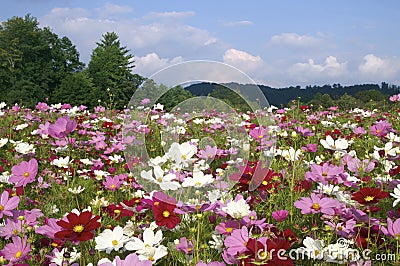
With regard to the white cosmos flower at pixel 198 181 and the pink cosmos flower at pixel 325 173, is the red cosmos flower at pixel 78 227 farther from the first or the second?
the pink cosmos flower at pixel 325 173

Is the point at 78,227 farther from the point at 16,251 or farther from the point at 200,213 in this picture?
the point at 200,213

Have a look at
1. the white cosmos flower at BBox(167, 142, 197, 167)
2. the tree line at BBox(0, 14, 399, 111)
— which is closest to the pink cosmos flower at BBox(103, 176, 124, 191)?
the white cosmos flower at BBox(167, 142, 197, 167)

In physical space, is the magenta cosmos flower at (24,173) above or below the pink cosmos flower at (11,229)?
above

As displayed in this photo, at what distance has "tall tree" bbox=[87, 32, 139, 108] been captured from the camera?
1508 inches

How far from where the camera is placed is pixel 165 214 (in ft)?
5.27

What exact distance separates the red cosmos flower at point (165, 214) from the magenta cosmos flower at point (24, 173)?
2.20 ft

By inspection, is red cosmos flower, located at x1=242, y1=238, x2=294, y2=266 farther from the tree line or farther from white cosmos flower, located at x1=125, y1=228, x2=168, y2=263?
the tree line

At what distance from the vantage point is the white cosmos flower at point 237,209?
4.87 feet

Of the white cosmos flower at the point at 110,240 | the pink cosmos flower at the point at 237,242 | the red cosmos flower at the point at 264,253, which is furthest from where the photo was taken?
the white cosmos flower at the point at 110,240

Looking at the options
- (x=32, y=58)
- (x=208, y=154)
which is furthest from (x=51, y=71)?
(x=208, y=154)

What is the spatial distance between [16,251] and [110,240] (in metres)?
0.34

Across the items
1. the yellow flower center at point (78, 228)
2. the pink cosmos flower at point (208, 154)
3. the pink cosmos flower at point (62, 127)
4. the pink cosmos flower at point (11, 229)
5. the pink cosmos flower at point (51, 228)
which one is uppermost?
the pink cosmos flower at point (62, 127)

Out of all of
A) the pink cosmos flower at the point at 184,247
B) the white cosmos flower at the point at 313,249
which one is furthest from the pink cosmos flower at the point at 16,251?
the white cosmos flower at the point at 313,249

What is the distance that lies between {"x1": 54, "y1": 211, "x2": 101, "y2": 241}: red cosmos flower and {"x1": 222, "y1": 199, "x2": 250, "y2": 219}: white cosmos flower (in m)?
0.46
